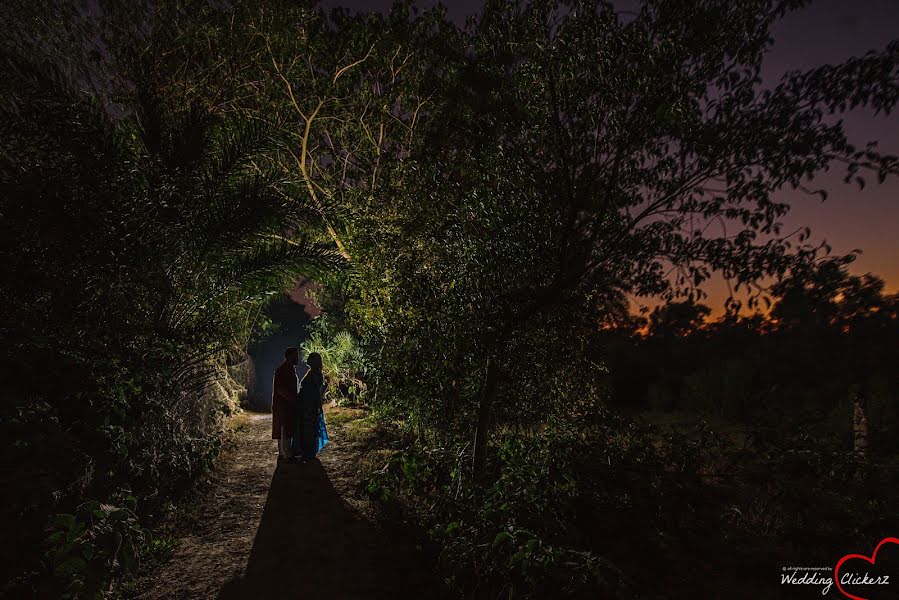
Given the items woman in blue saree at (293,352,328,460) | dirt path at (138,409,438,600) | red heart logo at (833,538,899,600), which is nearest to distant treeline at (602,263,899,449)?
red heart logo at (833,538,899,600)

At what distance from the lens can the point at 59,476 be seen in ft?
12.7

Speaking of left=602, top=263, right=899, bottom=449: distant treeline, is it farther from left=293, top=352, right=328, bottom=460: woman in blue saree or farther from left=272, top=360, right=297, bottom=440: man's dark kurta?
left=272, top=360, right=297, bottom=440: man's dark kurta

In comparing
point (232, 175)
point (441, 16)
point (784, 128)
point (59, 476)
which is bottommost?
point (59, 476)

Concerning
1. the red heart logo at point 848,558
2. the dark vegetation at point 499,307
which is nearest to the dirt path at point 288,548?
the dark vegetation at point 499,307

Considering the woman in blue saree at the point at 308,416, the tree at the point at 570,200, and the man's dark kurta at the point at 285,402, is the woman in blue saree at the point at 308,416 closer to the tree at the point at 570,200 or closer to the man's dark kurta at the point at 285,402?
the man's dark kurta at the point at 285,402

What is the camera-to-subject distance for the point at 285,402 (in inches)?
311

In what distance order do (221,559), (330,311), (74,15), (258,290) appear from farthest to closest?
(330,311)
(74,15)
(258,290)
(221,559)

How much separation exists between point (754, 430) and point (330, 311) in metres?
16.8

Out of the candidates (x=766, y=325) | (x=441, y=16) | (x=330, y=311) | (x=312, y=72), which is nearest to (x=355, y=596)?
(x=766, y=325)

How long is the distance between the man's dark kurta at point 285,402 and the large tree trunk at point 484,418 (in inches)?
155

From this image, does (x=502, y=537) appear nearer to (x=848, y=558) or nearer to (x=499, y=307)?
(x=499, y=307)

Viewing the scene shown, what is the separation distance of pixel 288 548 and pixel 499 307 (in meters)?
Answer: 3.72

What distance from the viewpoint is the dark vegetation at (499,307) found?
3830mm

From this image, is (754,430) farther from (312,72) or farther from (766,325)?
(312,72)
